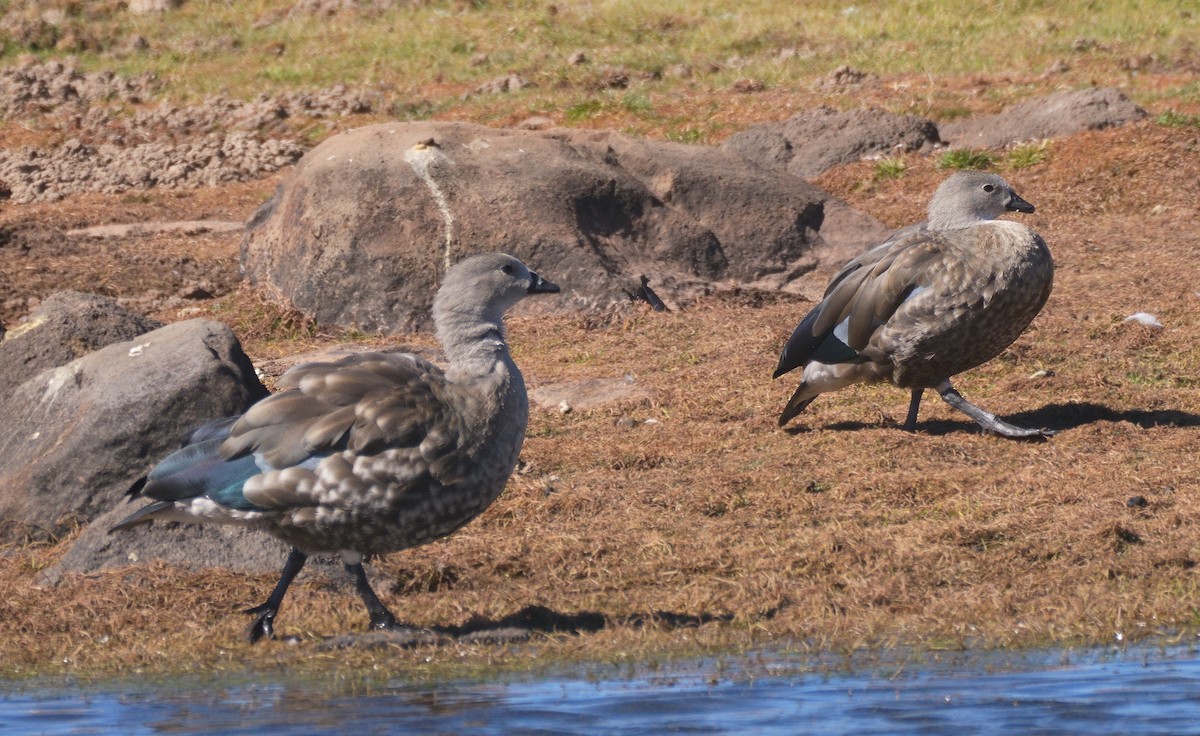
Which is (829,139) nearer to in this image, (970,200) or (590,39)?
(970,200)

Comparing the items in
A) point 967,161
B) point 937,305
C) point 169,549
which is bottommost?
point 967,161

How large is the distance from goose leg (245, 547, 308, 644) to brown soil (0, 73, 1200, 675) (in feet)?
0.29

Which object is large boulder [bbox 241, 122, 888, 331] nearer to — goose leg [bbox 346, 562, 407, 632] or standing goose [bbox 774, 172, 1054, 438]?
standing goose [bbox 774, 172, 1054, 438]

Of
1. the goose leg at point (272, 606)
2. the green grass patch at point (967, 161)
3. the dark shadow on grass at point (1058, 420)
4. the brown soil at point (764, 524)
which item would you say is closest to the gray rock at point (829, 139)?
the green grass patch at point (967, 161)

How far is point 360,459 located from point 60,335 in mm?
3638

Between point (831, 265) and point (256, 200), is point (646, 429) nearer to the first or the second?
point (831, 265)

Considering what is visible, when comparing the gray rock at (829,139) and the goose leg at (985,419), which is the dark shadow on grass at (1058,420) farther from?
the gray rock at (829,139)

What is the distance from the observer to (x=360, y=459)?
6004 millimetres

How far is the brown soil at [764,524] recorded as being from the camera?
20.5 ft

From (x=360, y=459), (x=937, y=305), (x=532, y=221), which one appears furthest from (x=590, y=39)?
(x=360, y=459)

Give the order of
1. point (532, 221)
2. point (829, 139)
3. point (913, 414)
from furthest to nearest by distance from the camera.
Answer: point (829, 139)
point (532, 221)
point (913, 414)

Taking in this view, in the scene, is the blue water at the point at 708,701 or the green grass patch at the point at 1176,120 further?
the green grass patch at the point at 1176,120

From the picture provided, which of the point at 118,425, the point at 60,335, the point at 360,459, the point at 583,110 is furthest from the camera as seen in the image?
the point at 583,110

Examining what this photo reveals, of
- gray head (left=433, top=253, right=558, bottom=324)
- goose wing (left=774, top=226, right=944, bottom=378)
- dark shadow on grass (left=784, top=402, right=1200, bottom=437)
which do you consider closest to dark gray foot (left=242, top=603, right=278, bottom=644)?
gray head (left=433, top=253, right=558, bottom=324)
